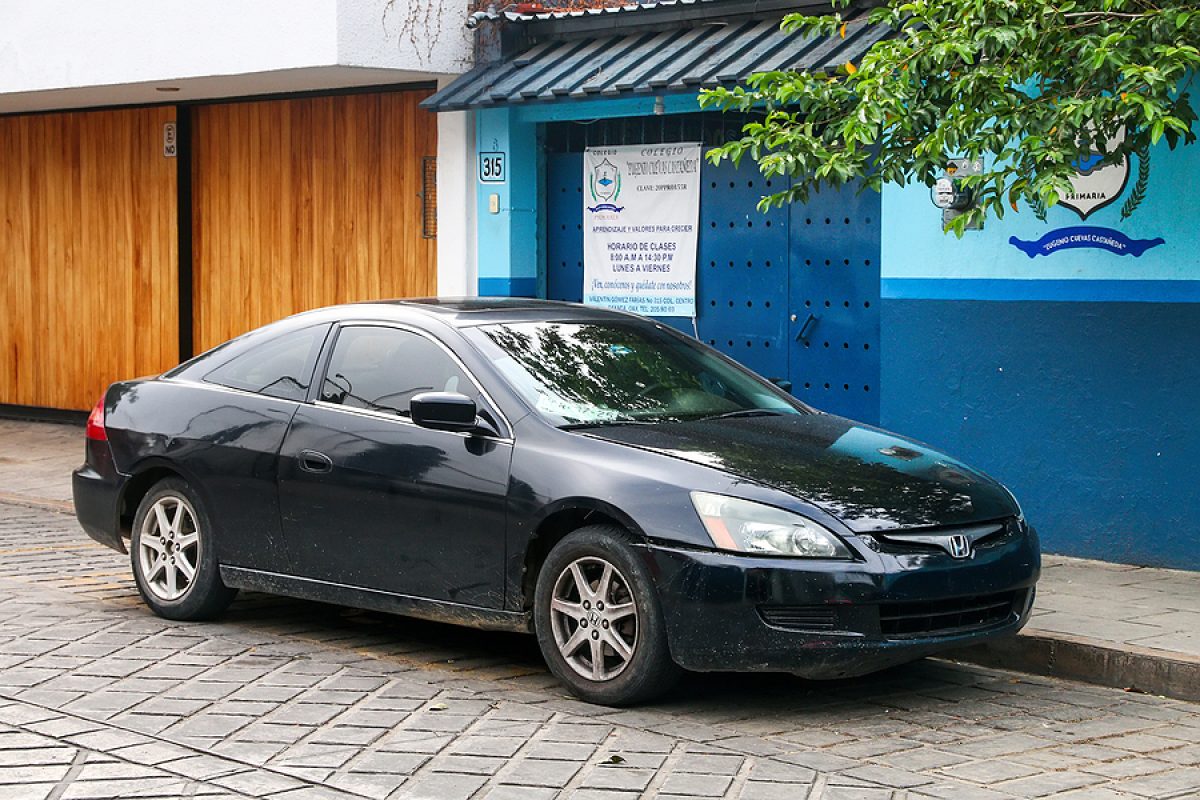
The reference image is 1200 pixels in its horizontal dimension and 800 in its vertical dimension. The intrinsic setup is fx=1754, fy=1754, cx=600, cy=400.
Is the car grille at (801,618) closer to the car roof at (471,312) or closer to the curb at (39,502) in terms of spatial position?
the car roof at (471,312)

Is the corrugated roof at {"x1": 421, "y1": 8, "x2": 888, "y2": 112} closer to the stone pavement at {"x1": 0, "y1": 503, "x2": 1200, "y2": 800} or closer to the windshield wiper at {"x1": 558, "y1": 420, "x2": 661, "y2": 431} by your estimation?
the windshield wiper at {"x1": 558, "y1": 420, "x2": 661, "y2": 431}

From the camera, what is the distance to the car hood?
6.55m

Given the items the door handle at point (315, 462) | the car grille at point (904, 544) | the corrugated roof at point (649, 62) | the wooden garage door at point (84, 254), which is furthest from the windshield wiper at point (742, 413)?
the wooden garage door at point (84, 254)

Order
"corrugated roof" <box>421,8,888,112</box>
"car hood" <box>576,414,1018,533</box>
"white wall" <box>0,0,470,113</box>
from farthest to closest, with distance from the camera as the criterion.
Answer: "white wall" <box>0,0,470,113</box>, "corrugated roof" <box>421,8,888,112</box>, "car hood" <box>576,414,1018,533</box>

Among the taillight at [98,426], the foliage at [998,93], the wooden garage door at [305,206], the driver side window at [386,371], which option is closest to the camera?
the driver side window at [386,371]

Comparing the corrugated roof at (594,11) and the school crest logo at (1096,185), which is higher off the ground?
the corrugated roof at (594,11)

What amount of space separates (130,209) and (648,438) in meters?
11.1

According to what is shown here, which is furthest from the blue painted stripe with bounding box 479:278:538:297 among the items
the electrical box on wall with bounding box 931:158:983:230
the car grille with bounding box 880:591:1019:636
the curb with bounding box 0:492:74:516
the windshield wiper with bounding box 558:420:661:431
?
the car grille with bounding box 880:591:1019:636

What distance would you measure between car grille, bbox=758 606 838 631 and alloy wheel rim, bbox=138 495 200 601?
3083 mm

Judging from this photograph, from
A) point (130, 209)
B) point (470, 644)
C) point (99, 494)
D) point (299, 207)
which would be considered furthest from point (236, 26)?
point (470, 644)

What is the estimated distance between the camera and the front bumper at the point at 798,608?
6316 mm

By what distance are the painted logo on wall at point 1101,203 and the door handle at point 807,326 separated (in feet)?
6.93

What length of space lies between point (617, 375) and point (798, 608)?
1656 mm

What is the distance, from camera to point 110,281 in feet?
56.3
